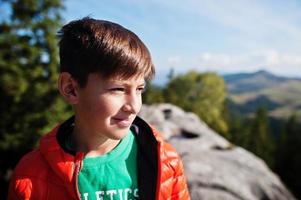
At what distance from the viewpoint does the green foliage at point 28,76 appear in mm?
19719

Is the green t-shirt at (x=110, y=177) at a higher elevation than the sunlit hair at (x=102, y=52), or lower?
lower

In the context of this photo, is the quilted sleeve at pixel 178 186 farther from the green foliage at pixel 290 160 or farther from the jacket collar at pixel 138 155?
the green foliage at pixel 290 160

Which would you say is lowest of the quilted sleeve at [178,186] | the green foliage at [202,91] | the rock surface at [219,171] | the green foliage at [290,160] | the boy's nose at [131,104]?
the green foliage at [290,160]

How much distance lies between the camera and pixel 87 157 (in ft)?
8.19

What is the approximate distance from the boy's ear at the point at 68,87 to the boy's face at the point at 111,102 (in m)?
0.06

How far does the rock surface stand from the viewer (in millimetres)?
10281

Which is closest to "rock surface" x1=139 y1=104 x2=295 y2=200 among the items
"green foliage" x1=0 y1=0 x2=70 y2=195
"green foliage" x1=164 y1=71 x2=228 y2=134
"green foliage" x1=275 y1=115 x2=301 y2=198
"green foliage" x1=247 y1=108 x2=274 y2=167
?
"green foliage" x1=0 y1=0 x2=70 y2=195

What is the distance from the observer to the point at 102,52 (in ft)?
7.72

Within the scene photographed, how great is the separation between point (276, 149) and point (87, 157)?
47.6 metres

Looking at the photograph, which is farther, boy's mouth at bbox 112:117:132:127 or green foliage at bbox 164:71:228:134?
green foliage at bbox 164:71:228:134

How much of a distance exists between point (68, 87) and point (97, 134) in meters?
0.35

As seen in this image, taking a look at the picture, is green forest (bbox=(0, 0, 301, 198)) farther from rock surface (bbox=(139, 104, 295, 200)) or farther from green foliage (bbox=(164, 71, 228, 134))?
green foliage (bbox=(164, 71, 228, 134))

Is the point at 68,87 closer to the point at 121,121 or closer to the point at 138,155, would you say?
the point at 121,121

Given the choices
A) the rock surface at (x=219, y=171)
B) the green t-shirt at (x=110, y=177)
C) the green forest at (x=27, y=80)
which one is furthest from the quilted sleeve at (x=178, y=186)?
the green forest at (x=27, y=80)
